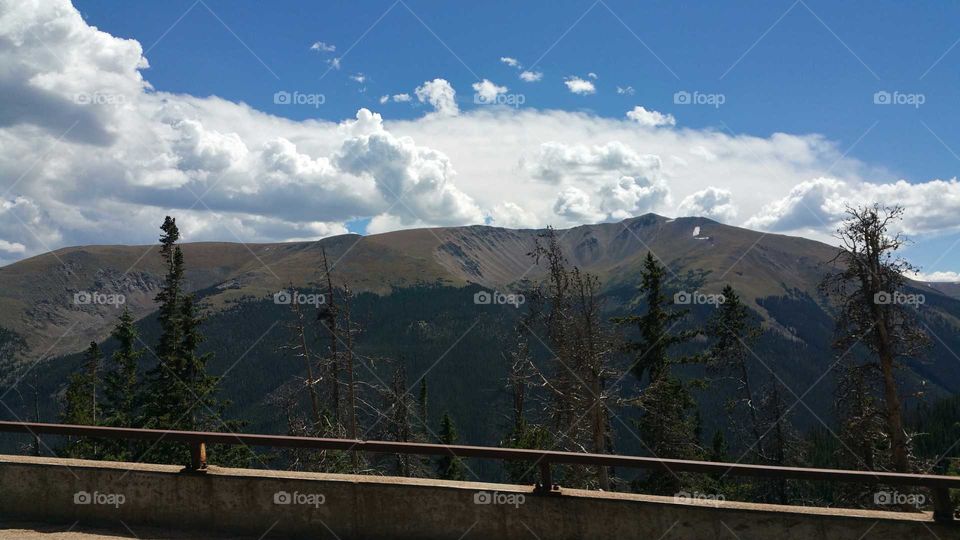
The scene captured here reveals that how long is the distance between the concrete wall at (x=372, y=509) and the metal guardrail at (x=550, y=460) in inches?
13.8

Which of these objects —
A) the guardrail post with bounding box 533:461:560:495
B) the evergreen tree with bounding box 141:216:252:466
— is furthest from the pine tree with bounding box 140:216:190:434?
the guardrail post with bounding box 533:461:560:495

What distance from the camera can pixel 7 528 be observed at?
843 cm

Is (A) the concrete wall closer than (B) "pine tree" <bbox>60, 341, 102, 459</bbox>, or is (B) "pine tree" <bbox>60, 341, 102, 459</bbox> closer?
(A) the concrete wall

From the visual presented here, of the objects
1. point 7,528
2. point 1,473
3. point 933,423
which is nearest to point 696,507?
point 7,528

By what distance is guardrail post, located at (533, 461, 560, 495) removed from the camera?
8.19m

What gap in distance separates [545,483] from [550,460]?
1.21 feet

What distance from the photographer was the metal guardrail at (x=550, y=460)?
7.40 meters

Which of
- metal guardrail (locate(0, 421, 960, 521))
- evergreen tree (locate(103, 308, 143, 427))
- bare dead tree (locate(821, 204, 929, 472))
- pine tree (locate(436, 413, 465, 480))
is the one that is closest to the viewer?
metal guardrail (locate(0, 421, 960, 521))

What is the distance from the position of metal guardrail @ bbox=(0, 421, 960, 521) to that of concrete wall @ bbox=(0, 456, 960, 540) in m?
0.35

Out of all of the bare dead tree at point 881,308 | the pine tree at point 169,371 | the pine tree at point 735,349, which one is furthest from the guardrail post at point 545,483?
the pine tree at point 169,371

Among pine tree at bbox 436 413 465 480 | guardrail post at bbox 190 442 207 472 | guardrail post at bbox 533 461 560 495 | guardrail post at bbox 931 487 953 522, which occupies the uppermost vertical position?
guardrail post at bbox 190 442 207 472

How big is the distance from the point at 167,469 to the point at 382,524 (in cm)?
311

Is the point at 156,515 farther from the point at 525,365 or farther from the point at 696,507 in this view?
the point at 525,365

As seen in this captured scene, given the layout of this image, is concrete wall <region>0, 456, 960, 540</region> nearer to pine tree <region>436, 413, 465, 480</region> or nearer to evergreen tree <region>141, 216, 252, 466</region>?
evergreen tree <region>141, 216, 252, 466</region>
